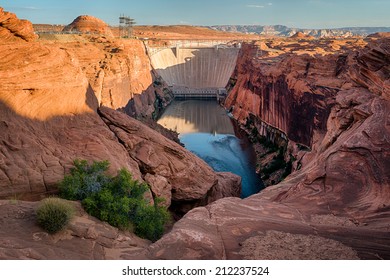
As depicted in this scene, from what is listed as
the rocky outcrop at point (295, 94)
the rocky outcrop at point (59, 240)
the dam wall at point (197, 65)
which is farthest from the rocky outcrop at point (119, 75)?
the rocky outcrop at point (59, 240)

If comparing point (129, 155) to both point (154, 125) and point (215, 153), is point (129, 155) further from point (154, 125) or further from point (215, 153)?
point (215, 153)

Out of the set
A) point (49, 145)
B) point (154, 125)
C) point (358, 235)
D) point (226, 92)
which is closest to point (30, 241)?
point (49, 145)

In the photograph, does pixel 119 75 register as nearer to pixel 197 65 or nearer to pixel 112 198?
pixel 112 198

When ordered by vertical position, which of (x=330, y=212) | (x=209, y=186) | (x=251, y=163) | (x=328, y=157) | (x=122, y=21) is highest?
(x=122, y=21)

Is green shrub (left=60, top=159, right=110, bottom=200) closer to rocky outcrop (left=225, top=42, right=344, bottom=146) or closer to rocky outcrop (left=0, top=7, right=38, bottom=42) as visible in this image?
rocky outcrop (left=0, top=7, right=38, bottom=42)

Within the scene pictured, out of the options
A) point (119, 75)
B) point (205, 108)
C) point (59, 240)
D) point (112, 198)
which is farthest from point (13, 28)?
point (205, 108)

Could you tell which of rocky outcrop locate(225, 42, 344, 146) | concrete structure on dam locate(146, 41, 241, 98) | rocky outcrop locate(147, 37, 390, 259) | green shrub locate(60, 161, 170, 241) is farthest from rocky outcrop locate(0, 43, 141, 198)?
concrete structure on dam locate(146, 41, 241, 98)
